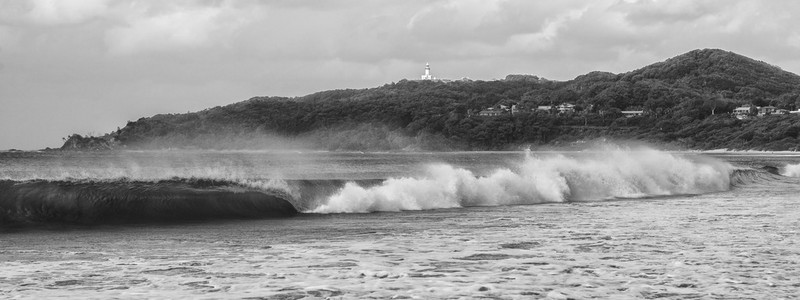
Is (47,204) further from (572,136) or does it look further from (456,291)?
(572,136)

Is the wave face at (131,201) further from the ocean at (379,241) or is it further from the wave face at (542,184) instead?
the wave face at (542,184)

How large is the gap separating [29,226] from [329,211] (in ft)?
26.8

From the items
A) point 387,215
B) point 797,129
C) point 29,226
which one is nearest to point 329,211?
point 387,215

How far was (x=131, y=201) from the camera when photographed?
74.4 ft

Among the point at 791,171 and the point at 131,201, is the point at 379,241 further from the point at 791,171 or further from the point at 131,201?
the point at 791,171

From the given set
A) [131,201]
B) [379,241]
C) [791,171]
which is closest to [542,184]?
[131,201]

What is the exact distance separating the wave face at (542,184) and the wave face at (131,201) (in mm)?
1940

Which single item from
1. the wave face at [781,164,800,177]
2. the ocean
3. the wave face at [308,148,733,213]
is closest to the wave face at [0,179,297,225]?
the ocean

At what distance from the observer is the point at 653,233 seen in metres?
17.2

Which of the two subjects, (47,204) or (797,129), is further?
(797,129)

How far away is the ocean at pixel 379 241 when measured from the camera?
1088 centimetres

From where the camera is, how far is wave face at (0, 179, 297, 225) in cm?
2119

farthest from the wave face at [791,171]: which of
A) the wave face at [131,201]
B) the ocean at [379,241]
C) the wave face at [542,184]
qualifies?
the wave face at [131,201]

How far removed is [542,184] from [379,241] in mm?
16993
